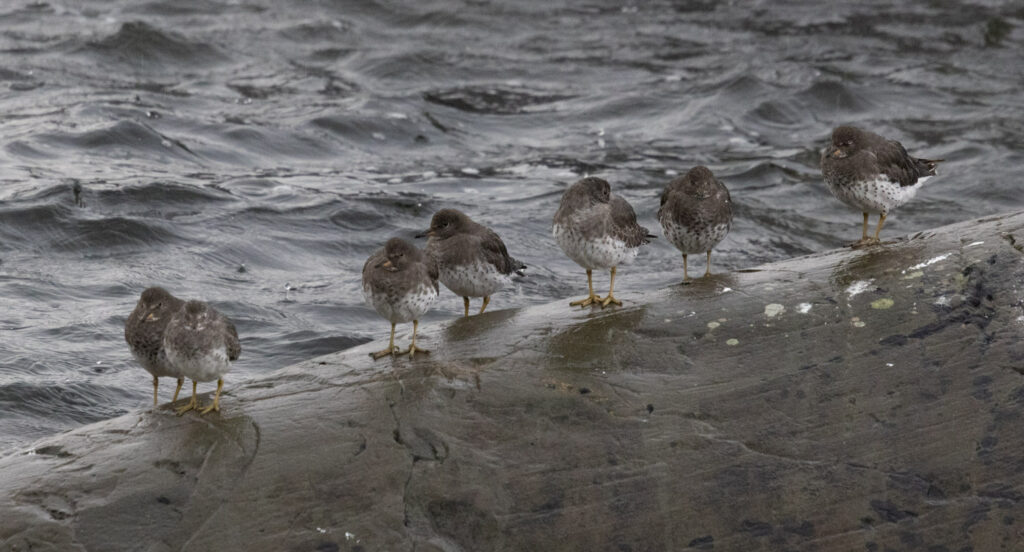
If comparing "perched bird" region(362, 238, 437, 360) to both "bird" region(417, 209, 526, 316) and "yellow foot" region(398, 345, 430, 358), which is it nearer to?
"yellow foot" region(398, 345, 430, 358)

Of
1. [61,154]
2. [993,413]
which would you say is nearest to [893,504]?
[993,413]

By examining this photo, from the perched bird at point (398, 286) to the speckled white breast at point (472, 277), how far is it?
0.78 m

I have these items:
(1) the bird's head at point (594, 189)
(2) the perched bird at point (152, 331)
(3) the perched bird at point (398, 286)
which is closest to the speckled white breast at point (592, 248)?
(1) the bird's head at point (594, 189)

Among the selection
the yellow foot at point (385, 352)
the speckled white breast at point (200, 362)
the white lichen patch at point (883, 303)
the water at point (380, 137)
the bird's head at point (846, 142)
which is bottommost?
the water at point (380, 137)

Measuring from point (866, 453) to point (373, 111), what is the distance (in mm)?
13033

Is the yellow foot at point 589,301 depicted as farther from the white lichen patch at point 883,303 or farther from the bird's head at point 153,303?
the bird's head at point 153,303

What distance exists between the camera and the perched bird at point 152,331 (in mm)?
7113

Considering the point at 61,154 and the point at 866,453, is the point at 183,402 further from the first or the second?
the point at 61,154

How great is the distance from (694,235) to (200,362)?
355 cm

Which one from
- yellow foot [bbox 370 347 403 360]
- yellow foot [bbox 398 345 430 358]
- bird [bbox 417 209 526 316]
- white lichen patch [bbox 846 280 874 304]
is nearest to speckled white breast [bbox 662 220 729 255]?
bird [bbox 417 209 526 316]

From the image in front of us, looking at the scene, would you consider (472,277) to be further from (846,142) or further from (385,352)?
(846,142)

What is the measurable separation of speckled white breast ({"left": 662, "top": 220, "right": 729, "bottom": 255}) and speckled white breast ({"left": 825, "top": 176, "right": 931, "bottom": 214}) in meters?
0.93

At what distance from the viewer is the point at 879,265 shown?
7547mm

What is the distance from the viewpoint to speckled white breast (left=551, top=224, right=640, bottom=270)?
8.16 meters
